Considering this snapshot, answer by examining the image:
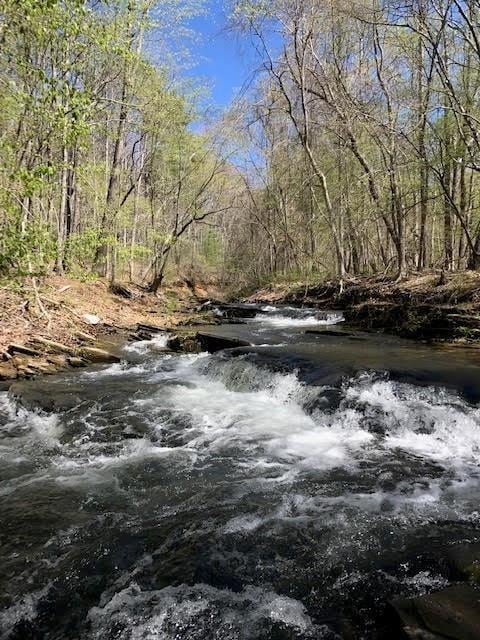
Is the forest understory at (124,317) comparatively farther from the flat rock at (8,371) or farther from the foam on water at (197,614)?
the foam on water at (197,614)

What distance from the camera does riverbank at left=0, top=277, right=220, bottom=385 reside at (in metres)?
9.62

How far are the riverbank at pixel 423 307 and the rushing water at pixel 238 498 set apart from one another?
2.53 meters

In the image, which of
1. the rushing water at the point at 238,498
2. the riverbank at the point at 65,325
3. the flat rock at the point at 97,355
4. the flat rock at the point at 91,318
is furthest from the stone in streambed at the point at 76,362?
the flat rock at the point at 91,318

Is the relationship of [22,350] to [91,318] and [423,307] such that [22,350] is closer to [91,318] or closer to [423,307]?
[91,318]

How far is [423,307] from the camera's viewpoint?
504 inches

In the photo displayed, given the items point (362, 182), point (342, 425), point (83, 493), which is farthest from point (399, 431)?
point (362, 182)

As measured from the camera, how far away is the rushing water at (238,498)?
3225 mm

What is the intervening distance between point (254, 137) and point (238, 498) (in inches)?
989

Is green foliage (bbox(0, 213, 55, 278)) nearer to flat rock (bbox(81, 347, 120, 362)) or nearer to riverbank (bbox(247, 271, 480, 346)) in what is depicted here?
flat rock (bbox(81, 347, 120, 362))

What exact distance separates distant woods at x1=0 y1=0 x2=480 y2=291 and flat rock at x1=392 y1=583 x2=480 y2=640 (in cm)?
673

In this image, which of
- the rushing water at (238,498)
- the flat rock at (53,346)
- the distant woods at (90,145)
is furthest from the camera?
the flat rock at (53,346)

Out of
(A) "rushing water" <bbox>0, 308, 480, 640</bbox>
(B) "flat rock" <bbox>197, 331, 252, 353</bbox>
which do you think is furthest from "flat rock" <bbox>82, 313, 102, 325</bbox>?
(A) "rushing water" <bbox>0, 308, 480, 640</bbox>

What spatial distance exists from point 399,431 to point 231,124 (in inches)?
780

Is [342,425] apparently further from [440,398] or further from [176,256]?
[176,256]
